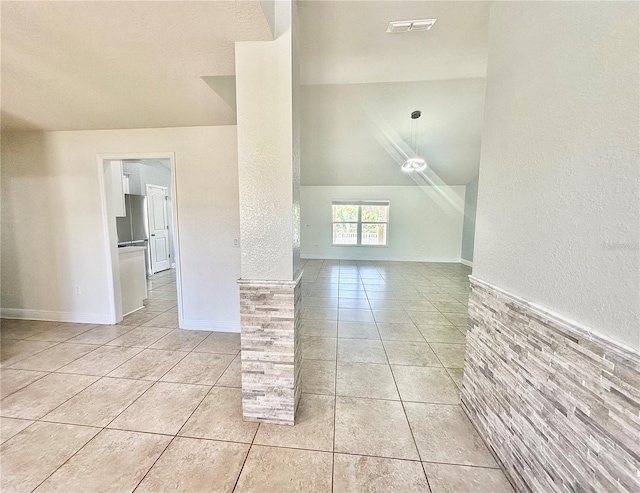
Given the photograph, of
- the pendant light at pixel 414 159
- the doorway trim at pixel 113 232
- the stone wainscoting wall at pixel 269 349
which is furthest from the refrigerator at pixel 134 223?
the pendant light at pixel 414 159

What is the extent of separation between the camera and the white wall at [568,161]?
805 mm

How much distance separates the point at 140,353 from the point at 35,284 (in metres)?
2.03

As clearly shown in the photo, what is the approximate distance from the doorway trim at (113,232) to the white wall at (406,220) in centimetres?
519

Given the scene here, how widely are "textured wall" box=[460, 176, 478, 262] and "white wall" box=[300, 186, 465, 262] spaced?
0.49 feet

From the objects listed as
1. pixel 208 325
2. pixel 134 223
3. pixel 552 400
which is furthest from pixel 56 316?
pixel 552 400

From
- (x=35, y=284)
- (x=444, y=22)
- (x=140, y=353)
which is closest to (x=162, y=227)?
(x=35, y=284)

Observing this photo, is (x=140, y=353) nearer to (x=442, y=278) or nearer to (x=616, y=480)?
(x=616, y=480)

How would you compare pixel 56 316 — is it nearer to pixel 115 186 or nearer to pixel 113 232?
pixel 113 232

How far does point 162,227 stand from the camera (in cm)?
631

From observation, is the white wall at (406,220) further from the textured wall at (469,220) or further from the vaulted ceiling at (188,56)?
the vaulted ceiling at (188,56)

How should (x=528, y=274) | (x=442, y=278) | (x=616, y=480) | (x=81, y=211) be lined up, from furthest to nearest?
(x=442, y=278), (x=81, y=211), (x=528, y=274), (x=616, y=480)

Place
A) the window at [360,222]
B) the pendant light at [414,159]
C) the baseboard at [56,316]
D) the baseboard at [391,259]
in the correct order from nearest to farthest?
1. the baseboard at [56,316]
2. the pendant light at [414,159]
3. the baseboard at [391,259]
4. the window at [360,222]

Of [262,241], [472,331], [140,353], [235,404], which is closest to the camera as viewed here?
[262,241]

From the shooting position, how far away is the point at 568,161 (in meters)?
1.00
